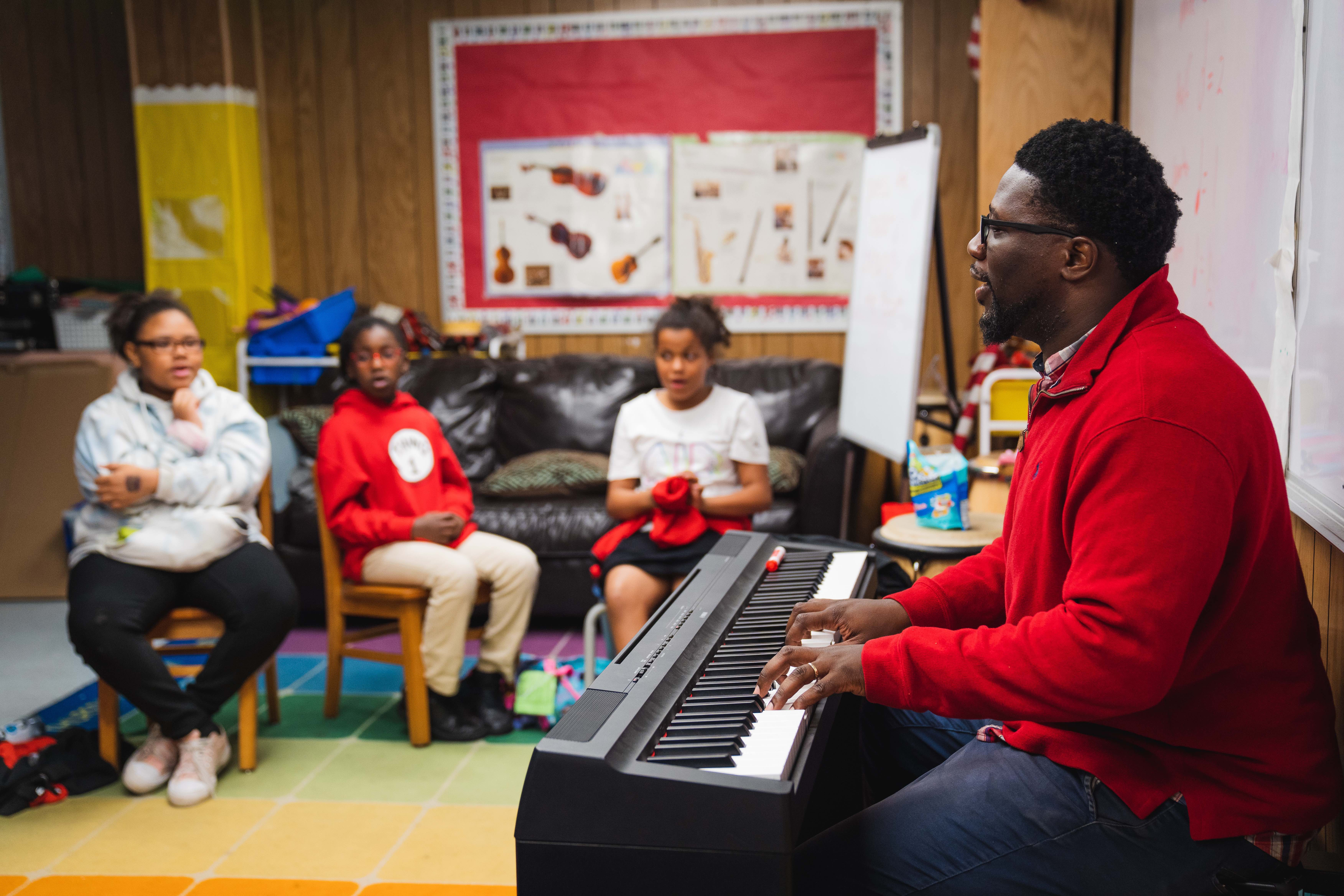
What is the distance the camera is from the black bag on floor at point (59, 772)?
7.63 feet

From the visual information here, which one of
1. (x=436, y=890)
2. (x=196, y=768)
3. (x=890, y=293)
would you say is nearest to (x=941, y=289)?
(x=890, y=293)

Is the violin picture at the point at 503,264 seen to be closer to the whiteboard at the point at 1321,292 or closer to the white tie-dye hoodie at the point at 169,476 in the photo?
the white tie-dye hoodie at the point at 169,476

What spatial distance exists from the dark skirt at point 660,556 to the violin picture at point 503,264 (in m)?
2.41

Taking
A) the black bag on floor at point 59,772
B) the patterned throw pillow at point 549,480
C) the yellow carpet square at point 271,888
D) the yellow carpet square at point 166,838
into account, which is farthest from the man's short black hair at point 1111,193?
the patterned throw pillow at point 549,480

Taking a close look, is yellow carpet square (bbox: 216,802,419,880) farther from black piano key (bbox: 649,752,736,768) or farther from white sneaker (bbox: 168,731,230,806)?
black piano key (bbox: 649,752,736,768)

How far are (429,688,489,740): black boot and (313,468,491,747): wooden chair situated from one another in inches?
1.0

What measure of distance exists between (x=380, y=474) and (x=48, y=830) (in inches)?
42.5

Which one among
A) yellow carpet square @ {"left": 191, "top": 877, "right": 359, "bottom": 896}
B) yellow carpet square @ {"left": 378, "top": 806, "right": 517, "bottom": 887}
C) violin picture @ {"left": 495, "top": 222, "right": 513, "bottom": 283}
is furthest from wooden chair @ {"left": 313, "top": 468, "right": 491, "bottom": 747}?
violin picture @ {"left": 495, "top": 222, "right": 513, "bottom": 283}

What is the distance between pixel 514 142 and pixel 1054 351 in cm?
384

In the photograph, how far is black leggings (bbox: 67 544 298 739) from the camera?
7.69ft

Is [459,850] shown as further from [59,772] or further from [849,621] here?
[849,621]

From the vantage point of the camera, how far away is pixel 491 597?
278cm

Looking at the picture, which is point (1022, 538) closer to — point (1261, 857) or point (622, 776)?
point (1261, 857)

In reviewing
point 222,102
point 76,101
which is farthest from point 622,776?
point 76,101
